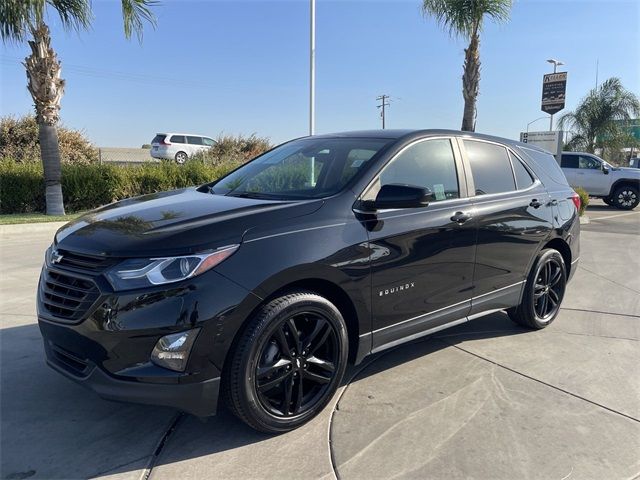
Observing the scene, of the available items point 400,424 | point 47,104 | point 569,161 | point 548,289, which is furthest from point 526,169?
point 569,161

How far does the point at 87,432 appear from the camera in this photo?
9.61 ft

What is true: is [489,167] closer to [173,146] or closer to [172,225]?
[172,225]

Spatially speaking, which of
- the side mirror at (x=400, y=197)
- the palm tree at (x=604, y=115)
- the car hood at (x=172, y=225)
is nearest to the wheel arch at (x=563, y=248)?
the side mirror at (x=400, y=197)

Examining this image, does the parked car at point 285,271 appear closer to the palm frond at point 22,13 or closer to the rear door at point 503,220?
the rear door at point 503,220

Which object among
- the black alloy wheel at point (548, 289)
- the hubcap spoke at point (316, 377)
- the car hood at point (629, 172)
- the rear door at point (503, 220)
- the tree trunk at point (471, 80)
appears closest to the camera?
the hubcap spoke at point (316, 377)

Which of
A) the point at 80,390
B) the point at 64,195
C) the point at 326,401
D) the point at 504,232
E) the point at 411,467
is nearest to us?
the point at 411,467

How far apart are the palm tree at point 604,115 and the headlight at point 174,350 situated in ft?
109

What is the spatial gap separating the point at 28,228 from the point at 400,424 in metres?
9.59

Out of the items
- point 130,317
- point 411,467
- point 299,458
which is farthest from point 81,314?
point 411,467

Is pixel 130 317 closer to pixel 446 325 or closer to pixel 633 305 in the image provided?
pixel 446 325

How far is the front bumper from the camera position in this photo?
2543 mm

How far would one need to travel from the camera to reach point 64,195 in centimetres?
1311

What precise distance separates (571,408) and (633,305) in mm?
3112

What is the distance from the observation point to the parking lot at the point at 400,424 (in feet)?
8.75
